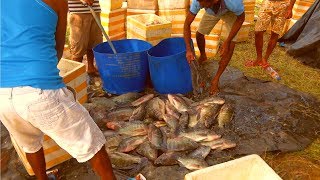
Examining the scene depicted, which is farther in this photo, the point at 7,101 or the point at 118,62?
the point at 118,62

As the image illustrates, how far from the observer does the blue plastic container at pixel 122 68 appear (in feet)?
16.4

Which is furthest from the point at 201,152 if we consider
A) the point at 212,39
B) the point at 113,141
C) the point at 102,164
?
the point at 212,39

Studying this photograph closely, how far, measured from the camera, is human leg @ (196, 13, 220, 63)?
5840mm

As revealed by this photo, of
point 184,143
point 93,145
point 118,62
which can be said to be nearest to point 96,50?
point 118,62

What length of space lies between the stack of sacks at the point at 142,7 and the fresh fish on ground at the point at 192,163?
446cm

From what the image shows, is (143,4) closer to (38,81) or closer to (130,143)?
(130,143)

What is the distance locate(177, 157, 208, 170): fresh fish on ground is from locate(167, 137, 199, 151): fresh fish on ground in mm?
191

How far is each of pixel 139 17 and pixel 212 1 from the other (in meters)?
2.44

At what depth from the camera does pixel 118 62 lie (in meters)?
5.00

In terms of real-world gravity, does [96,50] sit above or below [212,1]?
below

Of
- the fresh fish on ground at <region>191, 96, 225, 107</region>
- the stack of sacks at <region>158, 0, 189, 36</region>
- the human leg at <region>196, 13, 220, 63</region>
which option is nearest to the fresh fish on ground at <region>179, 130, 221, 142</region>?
the fresh fish on ground at <region>191, 96, 225, 107</region>

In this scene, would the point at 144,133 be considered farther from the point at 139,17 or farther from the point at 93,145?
the point at 139,17

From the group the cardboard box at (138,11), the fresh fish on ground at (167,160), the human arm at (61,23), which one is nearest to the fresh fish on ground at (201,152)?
the fresh fish on ground at (167,160)

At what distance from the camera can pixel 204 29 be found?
603 cm
